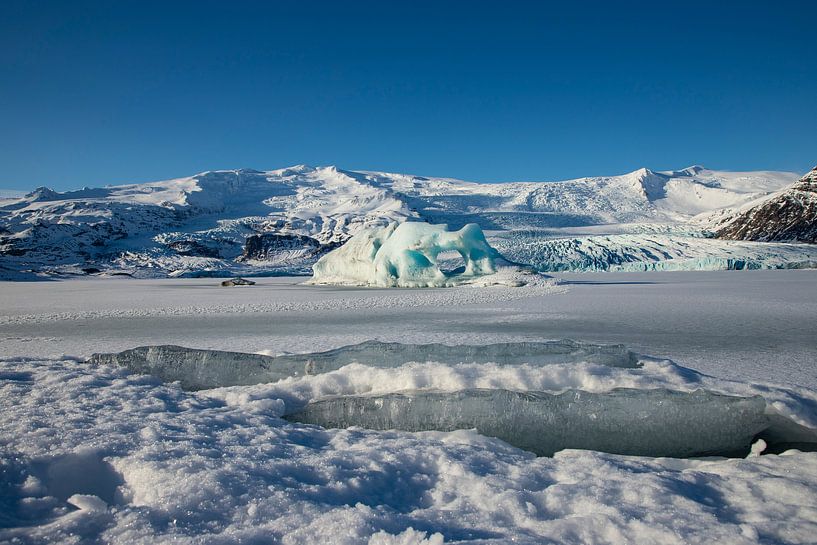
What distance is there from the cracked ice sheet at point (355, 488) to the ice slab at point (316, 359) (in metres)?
0.94

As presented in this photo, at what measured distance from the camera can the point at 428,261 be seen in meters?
15.9

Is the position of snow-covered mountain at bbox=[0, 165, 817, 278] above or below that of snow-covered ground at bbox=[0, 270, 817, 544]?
above

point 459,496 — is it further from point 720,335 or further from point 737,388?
point 720,335

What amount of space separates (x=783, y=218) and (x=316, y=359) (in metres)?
43.6

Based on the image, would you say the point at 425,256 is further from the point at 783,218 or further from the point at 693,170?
the point at 693,170

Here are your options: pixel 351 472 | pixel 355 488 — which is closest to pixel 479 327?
pixel 351 472

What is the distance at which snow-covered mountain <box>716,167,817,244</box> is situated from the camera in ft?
117

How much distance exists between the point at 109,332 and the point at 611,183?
258ft

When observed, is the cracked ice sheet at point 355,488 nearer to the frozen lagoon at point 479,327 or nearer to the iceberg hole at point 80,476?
the iceberg hole at point 80,476

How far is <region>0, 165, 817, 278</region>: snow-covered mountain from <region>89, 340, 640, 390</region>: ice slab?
2553 cm

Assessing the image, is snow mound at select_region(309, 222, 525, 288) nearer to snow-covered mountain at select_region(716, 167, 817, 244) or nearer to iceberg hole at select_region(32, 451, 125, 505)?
iceberg hole at select_region(32, 451, 125, 505)

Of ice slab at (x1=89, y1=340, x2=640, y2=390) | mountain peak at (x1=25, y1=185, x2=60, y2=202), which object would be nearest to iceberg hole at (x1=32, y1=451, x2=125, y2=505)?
ice slab at (x1=89, y1=340, x2=640, y2=390)

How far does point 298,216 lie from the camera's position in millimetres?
66312

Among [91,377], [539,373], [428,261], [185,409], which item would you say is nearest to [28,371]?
[91,377]
